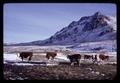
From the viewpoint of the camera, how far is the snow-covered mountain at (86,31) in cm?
232

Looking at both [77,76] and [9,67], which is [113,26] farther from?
[9,67]

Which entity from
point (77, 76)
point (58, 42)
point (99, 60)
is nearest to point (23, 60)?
point (58, 42)

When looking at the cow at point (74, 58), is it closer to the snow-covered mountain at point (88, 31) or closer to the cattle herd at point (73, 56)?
the cattle herd at point (73, 56)

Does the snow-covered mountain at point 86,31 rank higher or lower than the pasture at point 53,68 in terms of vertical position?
higher

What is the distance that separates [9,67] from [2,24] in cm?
40

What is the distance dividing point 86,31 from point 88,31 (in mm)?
19

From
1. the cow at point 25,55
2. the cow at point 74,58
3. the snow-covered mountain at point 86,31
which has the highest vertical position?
the snow-covered mountain at point 86,31

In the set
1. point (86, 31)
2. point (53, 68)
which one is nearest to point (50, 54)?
point (53, 68)

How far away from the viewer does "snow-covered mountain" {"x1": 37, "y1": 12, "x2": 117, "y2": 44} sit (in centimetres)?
232

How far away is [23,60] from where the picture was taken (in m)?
2.39

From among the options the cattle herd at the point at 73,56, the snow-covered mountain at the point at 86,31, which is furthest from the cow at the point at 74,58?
the snow-covered mountain at the point at 86,31

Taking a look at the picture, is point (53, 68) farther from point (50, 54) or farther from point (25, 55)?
point (25, 55)

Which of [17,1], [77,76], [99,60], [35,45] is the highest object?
[17,1]

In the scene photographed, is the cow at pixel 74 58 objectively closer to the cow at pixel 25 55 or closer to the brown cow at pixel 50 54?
the brown cow at pixel 50 54
